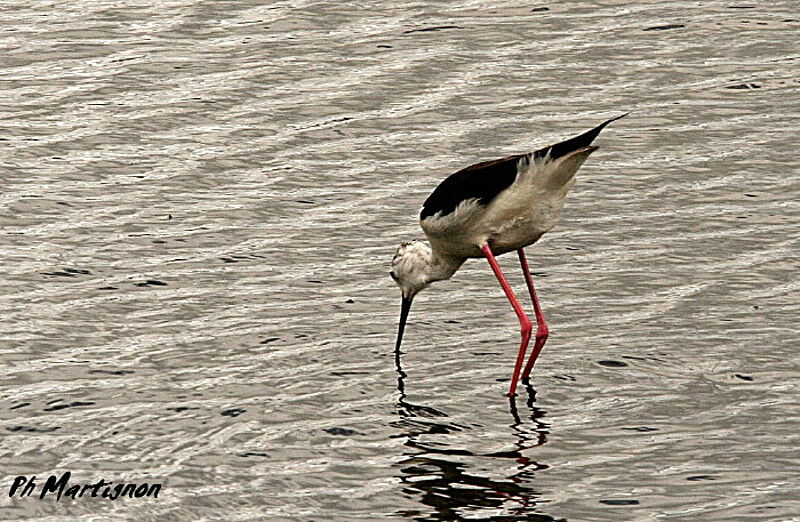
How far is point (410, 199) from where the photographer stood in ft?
39.4

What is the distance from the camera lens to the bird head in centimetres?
1013

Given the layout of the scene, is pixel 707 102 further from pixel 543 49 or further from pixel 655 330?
pixel 655 330

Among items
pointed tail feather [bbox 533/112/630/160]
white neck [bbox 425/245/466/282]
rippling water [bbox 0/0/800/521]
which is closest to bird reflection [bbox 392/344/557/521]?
rippling water [bbox 0/0/800/521]

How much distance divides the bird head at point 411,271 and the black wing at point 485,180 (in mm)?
596

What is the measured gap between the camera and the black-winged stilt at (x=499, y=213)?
930cm

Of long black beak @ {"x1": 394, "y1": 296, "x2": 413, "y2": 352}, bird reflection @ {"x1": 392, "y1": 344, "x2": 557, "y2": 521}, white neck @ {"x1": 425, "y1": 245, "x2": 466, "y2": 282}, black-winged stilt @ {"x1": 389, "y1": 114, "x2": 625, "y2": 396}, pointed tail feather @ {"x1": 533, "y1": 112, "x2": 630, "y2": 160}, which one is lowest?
bird reflection @ {"x1": 392, "y1": 344, "x2": 557, "y2": 521}

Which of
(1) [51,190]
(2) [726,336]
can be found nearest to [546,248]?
(2) [726,336]

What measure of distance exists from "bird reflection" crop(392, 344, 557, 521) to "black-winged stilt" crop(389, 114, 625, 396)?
595 millimetres

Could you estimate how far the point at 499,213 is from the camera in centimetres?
959

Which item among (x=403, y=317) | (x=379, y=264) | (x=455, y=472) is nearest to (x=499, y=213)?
(x=403, y=317)

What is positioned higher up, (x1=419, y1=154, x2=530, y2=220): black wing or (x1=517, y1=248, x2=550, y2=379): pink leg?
(x1=419, y1=154, x2=530, y2=220): black wing

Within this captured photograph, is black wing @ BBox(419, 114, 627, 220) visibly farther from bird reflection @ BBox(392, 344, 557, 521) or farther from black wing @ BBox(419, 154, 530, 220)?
bird reflection @ BBox(392, 344, 557, 521)

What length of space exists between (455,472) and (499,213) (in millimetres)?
1954

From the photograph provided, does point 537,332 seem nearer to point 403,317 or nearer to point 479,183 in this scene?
point 403,317
